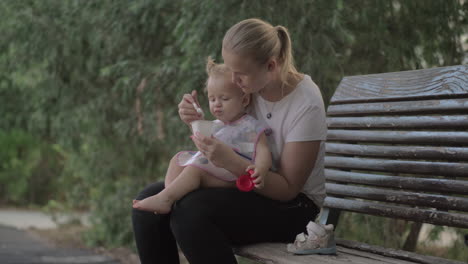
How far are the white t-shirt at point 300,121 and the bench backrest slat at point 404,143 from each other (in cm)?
19

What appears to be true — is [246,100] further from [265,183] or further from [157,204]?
[157,204]

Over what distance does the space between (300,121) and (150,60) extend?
8.48ft

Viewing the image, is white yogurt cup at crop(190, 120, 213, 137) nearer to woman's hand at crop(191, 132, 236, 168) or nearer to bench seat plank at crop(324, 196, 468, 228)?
woman's hand at crop(191, 132, 236, 168)

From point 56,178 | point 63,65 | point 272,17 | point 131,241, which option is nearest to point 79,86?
point 63,65

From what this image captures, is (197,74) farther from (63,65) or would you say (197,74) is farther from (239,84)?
(63,65)

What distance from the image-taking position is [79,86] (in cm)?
530

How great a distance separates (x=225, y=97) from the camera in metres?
2.11

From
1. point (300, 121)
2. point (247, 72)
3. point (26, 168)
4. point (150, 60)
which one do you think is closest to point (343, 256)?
point (300, 121)

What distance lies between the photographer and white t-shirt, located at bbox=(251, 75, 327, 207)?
79.1 inches

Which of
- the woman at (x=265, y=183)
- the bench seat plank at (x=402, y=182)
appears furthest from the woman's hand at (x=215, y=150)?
the bench seat plank at (x=402, y=182)

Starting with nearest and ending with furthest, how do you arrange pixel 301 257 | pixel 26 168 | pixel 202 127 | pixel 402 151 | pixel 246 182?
1. pixel 301 257
2. pixel 246 182
3. pixel 202 127
4. pixel 402 151
5. pixel 26 168

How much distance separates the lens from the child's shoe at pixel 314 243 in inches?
73.0

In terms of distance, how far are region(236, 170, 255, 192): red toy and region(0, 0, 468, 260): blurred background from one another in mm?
1307

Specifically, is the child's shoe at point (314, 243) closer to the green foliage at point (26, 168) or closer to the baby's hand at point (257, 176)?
the baby's hand at point (257, 176)
